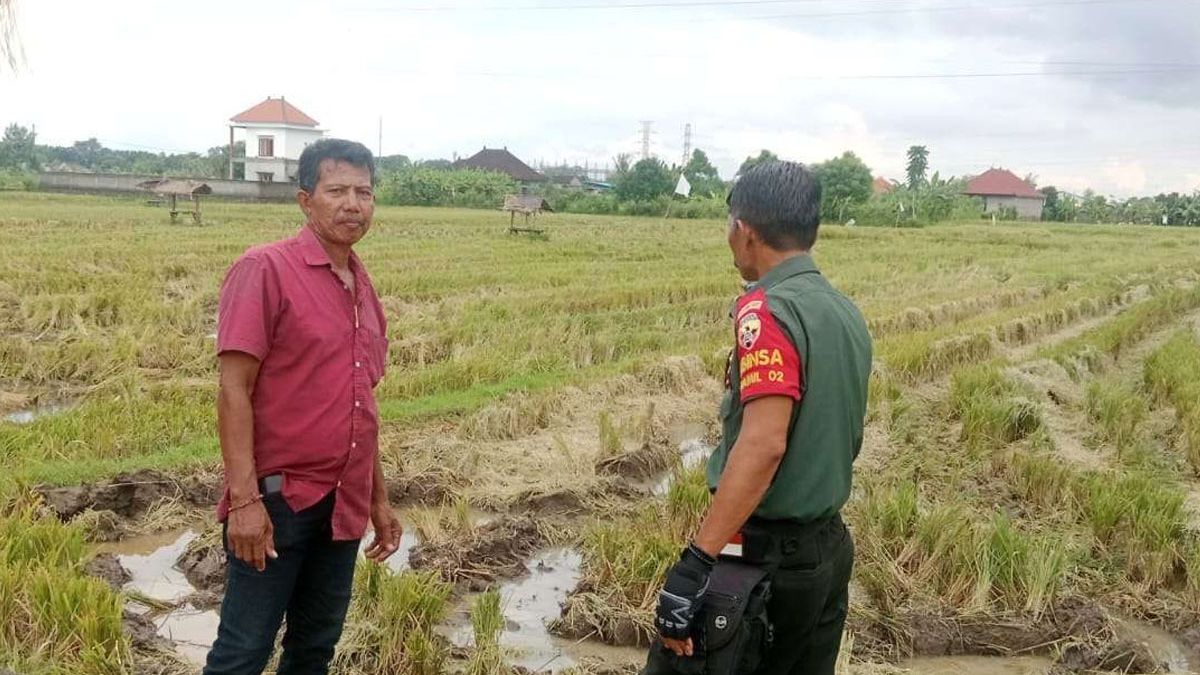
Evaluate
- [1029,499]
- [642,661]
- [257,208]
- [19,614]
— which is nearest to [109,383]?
[19,614]

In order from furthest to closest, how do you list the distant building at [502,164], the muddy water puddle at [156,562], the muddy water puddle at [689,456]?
the distant building at [502,164] → the muddy water puddle at [689,456] → the muddy water puddle at [156,562]

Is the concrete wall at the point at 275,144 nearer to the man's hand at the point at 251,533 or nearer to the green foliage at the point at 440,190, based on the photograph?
the green foliage at the point at 440,190

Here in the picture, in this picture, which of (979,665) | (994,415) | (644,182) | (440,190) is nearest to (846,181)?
(644,182)

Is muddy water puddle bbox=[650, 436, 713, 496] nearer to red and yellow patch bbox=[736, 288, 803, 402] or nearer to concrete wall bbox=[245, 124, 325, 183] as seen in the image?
red and yellow patch bbox=[736, 288, 803, 402]

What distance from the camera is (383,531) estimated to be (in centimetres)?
286

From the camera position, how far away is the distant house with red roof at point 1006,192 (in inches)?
2459

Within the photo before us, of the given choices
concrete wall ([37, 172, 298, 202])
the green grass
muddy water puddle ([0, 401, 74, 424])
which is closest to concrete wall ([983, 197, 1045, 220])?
concrete wall ([37, 172, 298, 202])

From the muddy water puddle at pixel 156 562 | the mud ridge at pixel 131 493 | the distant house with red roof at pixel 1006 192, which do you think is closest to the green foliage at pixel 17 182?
the mud ridge at pixel 131 493

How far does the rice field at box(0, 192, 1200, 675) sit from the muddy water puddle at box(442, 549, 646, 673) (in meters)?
0.02

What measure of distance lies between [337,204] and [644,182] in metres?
43.8

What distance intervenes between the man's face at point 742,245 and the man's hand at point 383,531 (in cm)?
125

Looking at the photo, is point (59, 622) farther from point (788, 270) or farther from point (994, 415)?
point (994, 415)

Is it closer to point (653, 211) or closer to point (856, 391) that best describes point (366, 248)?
point (856, 391)

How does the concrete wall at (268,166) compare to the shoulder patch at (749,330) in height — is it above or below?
above
